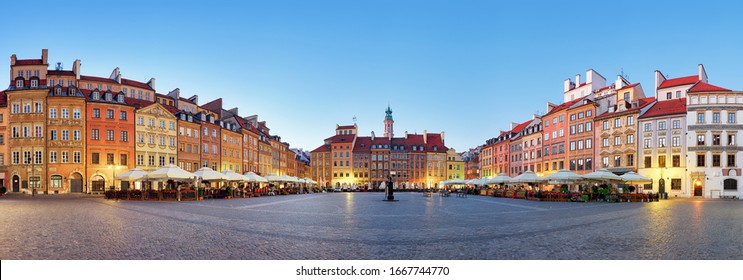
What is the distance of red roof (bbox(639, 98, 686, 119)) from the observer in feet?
168

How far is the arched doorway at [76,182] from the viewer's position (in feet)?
159

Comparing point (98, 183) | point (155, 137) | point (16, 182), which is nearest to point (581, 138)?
point (155, 137)

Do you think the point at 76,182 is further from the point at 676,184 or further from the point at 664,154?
the point at 676,184

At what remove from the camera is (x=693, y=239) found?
11477 millimetres

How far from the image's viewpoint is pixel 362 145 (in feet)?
382

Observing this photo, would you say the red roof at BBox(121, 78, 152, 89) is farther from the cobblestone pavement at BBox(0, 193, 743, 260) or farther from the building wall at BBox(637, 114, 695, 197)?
the building wall at BBox(637, 114, 695, 197)

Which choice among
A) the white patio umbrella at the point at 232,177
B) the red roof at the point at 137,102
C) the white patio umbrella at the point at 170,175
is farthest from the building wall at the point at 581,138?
the red roof at the point at 137,102

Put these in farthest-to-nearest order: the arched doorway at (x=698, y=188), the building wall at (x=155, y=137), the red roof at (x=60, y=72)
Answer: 1. the building wall at (x=155, y=137)
2. the red roof at (x=60, y=72)
3. the arched doorway at (x=698, y=188)

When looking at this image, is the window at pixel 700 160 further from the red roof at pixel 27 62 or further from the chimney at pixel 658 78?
the red roof at pixel 27 62

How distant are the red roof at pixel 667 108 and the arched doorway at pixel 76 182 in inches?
2485

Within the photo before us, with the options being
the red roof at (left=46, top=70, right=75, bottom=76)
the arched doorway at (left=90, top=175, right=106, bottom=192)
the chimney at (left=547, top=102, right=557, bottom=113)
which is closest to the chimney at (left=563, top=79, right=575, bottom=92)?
the chimney at (left=547, top=102, right=557, bottom=113)
